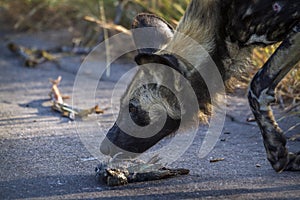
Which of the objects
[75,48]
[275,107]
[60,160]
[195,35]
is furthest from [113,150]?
[75,48]

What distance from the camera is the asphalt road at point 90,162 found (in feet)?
10.6

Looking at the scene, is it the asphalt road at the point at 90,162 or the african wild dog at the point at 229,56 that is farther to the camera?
the african wild dog at the point at 229,56

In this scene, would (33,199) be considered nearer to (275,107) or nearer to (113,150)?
(113,150)

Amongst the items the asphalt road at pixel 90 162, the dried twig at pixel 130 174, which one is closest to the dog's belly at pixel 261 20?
the asphalt road at pixel 90 162

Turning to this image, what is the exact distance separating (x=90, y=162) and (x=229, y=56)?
104 centimetres

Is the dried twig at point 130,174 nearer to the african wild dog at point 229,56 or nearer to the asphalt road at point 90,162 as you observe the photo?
the asphalt road at point 90,162

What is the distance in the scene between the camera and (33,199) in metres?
3.13

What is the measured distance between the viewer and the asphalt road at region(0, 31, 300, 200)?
10.6 ft

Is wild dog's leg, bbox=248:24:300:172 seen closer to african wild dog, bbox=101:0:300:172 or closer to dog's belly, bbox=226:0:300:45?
african wild dog, bbox=101:0:300:172

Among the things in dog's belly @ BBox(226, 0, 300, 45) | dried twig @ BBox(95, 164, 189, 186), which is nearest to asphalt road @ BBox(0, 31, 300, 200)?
dried twig @ BBox(95, 164, 189, 186)

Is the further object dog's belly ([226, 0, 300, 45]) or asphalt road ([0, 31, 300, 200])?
dog's belly ([226, 0, 300, 45])

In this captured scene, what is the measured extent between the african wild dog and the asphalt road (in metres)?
0.25

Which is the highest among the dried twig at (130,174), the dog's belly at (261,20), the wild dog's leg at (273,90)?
the dog's belly at (261,20)

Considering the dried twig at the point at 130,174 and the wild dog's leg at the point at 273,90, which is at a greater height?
the wild dog's leg at the point at 273,90
